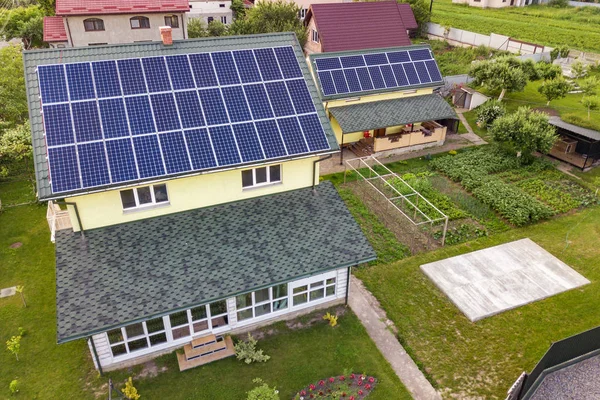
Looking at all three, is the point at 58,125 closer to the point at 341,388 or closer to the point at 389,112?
the point at 341,388

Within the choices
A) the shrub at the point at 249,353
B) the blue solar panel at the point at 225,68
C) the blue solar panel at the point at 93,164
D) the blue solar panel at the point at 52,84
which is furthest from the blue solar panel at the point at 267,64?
the shrub at the point at 249,353

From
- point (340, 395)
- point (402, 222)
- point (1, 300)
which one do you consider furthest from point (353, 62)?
point (1, 300)

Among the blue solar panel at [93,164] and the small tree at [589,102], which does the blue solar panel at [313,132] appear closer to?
the blue solar panel at [93,164]

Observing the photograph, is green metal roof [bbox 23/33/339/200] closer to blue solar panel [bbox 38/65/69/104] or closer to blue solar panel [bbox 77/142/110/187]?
blue solar panel [bbox 38/65/69/104]

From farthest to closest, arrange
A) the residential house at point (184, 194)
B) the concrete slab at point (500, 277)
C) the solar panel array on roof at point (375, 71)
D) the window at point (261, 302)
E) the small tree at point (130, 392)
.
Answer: the solar panel array on roof at point (375, 71) < the concrete slab at point (500, 277) < the window at point (261, 302) < the residential house at point (184, 194) < the small tree at point (130, 392)

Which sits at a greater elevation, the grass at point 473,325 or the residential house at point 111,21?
the residential house at point 111,21

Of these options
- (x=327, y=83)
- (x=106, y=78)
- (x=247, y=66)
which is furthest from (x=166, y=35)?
(x=327, y=83)

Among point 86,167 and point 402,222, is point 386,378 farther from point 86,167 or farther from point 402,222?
point 86,167
